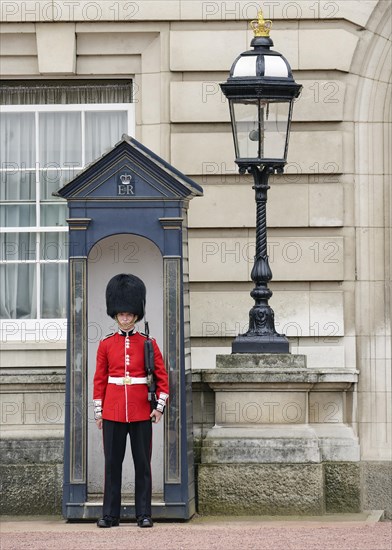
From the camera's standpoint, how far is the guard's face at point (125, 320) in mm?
11078

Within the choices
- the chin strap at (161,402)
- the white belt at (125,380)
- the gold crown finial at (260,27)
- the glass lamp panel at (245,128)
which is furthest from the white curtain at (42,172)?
the chin strap at (161,402)

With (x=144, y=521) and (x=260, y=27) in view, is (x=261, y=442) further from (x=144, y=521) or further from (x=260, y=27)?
(x=260, y=27)

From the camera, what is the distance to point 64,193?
11211 millimetres

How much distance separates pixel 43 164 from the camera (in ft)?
43.4

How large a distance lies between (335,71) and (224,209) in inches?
52.4

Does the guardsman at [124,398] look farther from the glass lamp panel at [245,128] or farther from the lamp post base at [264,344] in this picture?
the glass lamp panel at [245,128]

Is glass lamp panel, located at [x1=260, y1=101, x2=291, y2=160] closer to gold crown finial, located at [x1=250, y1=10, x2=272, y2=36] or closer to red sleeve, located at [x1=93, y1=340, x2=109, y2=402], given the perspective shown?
gold crown finial, located at [x1=250, y1=10, x2=272, y2=36]

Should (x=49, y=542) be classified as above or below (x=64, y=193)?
below

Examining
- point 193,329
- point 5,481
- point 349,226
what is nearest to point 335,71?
point 349,226

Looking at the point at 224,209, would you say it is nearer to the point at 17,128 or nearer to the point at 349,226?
the point at 349,226

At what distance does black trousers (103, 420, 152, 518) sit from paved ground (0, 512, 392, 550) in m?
0.16

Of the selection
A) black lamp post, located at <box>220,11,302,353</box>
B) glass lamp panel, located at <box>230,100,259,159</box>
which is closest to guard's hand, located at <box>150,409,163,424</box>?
black lamp post, located at <box>220,11,302,353</box>

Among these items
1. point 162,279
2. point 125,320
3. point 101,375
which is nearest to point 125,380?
point 101,375

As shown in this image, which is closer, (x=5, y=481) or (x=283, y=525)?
(x=283, y=525)
